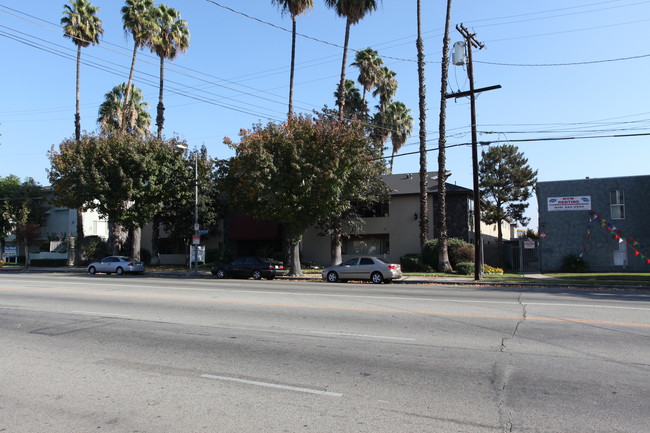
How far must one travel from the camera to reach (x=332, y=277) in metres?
24.3

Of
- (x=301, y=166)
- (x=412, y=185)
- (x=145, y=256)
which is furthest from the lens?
(x=145, y=256)

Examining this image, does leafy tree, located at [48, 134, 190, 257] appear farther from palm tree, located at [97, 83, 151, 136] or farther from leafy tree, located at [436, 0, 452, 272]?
leafy tree, located at [436, 0, 452, 272]

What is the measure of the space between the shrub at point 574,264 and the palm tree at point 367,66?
22326 millimetres

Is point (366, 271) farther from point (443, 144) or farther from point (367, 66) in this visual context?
point (367, 66)

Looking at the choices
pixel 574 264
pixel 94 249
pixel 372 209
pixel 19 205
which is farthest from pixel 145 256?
pixel 574 264

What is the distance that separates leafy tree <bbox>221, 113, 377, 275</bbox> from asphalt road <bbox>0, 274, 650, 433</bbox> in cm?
1393

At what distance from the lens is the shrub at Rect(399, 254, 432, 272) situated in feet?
98.3

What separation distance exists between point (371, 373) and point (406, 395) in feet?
3.11

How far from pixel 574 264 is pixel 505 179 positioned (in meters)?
20.5

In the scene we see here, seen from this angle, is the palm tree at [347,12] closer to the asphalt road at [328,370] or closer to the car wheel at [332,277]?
the car wheel at [332,277]

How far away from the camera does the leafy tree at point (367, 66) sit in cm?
4200

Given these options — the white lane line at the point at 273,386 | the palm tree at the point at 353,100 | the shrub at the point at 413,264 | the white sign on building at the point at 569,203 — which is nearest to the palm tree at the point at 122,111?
the palm tree at the point at 353,100

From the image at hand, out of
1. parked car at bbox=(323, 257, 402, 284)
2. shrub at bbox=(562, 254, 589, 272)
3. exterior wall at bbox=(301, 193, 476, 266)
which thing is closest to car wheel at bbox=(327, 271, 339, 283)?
parked car at bbox=(323, 257, 402, 284)

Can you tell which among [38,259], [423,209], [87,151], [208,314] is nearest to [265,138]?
[423,209]
